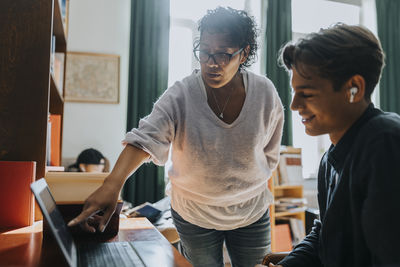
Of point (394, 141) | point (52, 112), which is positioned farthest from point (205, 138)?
point (52, 112)

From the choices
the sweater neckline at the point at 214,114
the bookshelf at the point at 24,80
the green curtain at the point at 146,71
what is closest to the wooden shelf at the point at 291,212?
the green curtain at the point at 146,71

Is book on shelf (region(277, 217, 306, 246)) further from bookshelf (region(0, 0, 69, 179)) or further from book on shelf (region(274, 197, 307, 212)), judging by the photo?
bookshelf (region(0, 0, 69, 179))

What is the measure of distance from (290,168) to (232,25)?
258 cm

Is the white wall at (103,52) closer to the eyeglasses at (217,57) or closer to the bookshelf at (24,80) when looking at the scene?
the bookshelf at (24,80)

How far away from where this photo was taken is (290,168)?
3660 millimetres

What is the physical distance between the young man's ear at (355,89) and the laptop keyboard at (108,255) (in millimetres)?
600

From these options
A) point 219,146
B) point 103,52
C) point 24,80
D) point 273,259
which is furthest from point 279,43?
point 273,259

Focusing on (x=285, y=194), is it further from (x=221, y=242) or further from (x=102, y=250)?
(x=102, y=250)

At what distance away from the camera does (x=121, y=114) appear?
12.4 feet

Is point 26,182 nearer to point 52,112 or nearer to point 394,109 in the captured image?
point 52,112

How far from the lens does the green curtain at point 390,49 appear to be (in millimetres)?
4715

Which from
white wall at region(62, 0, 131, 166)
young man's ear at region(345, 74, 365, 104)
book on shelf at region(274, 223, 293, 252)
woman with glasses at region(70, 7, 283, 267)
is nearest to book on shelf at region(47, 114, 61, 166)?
woman with glasses at region(70, 7, 283, 267)

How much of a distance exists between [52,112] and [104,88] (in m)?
1.20

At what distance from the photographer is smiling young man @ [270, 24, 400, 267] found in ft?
2.25
